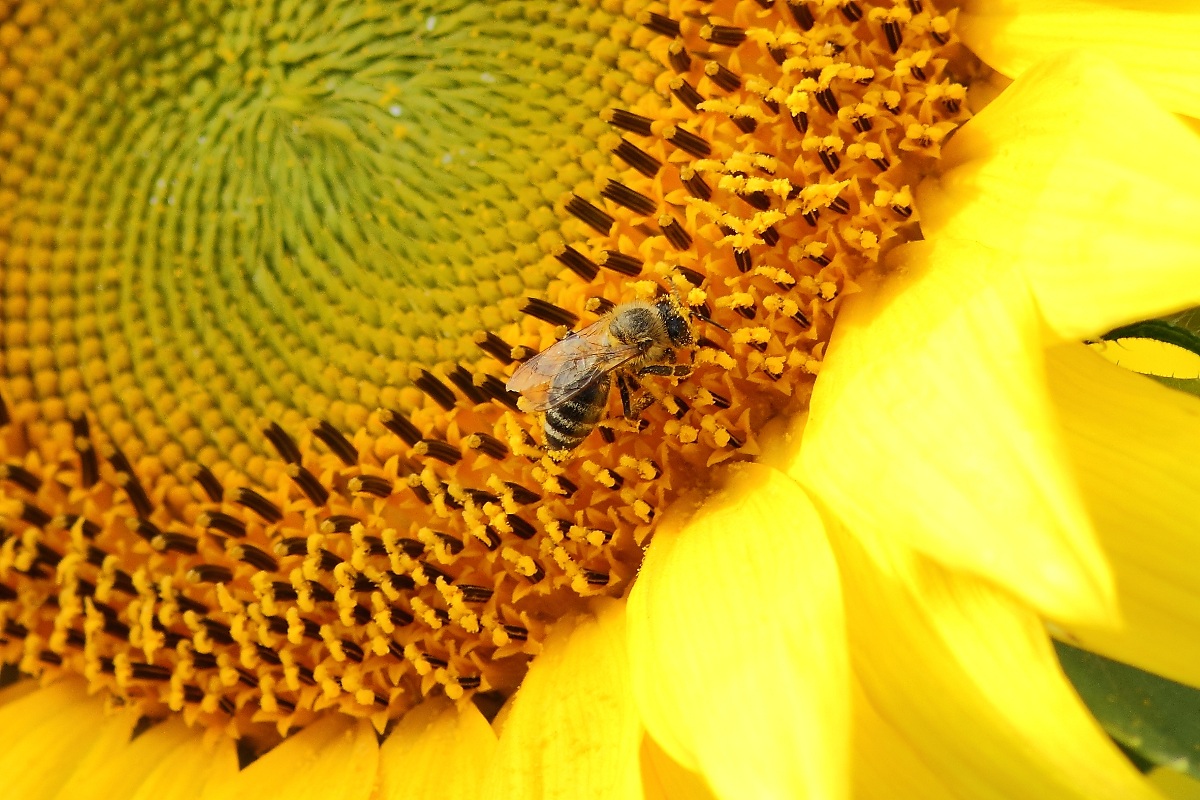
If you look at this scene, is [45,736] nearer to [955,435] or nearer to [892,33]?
[955,435]

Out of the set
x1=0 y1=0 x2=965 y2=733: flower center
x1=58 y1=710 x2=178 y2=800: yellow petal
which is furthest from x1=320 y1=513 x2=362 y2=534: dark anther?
x1=58 y1=710 x2=178 y2=800: yellow petal

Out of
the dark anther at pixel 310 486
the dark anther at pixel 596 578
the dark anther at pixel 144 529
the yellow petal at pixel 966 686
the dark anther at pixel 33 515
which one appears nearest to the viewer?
the yellow petal at pixel 966 686

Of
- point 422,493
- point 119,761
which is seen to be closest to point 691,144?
point 422,493

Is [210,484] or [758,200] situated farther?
[210,484]

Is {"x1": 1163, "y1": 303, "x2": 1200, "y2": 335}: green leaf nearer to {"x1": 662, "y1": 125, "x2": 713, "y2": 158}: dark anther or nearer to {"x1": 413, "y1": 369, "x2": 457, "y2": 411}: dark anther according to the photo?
{"x1": 662, "y1": 125, "x2": 713, "y2": 158}: dark anther

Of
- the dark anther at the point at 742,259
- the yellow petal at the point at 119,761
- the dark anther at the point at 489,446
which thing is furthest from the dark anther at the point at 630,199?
the yellow petal at the point at 119,761

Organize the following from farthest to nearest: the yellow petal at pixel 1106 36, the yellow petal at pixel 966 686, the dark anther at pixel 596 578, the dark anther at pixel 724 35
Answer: the dark anther at pixel 724 35
the dark anther at pixel 596 578
the yellow petal at pixel 1106 36
the yellow petal at pixel 966 686

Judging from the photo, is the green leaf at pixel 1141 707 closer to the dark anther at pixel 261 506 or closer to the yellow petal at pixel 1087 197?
the yellow petal at pixel 1087 197
